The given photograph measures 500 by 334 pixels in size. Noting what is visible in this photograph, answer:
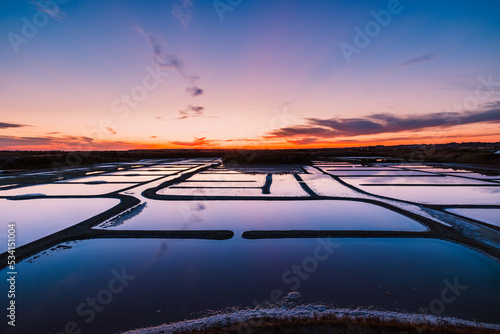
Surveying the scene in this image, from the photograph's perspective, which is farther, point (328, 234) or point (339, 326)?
point (328, 234)

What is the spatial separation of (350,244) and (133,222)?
8.52 metres

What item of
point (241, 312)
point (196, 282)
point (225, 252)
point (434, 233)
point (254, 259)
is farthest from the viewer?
point (434, 233)

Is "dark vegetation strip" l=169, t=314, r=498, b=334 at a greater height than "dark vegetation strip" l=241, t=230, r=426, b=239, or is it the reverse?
"dark vegetation strip" l=169, t=314, r=498, b=334

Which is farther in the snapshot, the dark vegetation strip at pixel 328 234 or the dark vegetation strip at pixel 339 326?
the dark vegetation strip at pixel 328 234

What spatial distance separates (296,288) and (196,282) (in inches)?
89.5

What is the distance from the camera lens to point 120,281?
5754 millimetres

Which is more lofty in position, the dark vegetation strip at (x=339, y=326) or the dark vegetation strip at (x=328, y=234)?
the dark vegetation strip at (x=339, y=326)

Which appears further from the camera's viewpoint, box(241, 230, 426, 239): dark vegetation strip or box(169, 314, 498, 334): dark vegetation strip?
box(241, 230, 426, 239): dark vegetation strip

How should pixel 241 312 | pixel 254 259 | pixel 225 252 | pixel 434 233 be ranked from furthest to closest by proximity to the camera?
pixel 434 233 < pixel 225 252 < pixel 254 259 < pixel 241 312

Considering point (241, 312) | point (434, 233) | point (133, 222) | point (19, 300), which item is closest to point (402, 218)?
point (434, 233)

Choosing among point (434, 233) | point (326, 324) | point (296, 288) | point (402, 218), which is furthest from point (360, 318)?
point (402, 218)

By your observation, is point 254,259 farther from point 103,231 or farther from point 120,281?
point 103,231

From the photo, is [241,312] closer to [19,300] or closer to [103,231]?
[19,300]

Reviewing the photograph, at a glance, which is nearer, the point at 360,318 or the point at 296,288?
the point at 360,318
